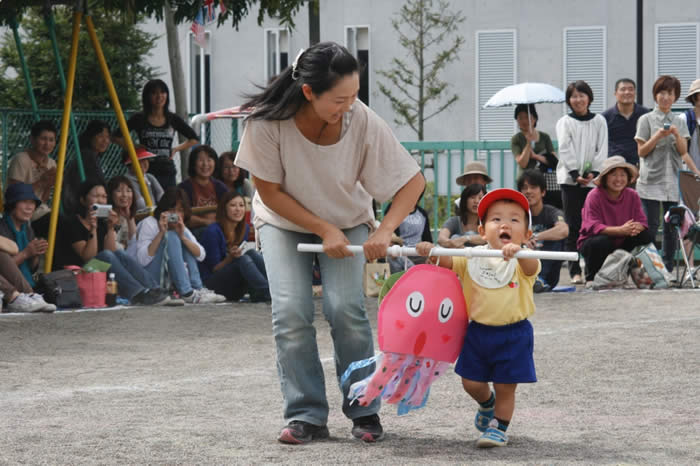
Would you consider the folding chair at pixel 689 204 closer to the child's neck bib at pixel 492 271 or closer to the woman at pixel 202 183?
the woman at pixel 202 183

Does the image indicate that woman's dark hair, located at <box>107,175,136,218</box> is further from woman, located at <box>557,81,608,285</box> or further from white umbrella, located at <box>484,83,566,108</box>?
white umbrella, located at <box>484,83,566,108</box>

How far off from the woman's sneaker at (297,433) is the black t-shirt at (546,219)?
23.5 ft

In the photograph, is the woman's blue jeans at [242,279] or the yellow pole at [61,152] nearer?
the yellow pole at [61,152]

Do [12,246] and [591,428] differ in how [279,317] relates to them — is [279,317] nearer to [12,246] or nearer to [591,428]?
[591,428]

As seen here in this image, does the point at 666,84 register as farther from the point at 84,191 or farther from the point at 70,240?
the point at 70,240

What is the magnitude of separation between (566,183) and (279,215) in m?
8.16

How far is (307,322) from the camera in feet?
17.2

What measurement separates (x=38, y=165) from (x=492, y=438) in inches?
322

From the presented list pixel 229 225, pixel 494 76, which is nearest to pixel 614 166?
pixel 229 225

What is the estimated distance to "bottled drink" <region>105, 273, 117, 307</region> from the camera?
10.9m

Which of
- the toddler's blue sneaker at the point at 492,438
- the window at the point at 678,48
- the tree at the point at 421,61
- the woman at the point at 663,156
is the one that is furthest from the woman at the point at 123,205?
the window at the point at 678,48

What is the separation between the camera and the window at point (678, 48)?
80.1 ft

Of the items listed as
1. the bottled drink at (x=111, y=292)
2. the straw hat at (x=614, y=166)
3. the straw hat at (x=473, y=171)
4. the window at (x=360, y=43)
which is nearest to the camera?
the bottled drink at (x=111, y=292)

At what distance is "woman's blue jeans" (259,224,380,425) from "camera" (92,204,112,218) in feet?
19.5
